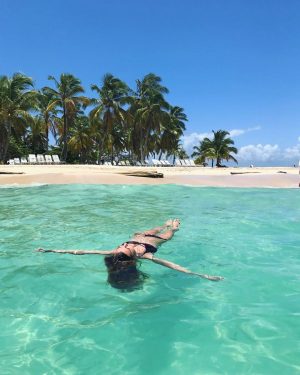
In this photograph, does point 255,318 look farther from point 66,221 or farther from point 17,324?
point 66,221

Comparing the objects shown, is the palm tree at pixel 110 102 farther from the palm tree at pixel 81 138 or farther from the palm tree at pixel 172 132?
the palm tree at pixel 172 132

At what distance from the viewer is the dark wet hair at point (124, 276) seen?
505 centimetres

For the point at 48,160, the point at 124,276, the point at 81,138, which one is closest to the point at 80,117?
the point at 81,138

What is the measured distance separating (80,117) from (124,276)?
55.3 metres

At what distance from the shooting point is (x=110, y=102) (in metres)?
46.5

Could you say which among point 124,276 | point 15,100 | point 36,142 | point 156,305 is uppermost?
point 15,100

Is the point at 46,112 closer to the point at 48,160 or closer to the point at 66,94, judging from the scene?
the point at 66,94

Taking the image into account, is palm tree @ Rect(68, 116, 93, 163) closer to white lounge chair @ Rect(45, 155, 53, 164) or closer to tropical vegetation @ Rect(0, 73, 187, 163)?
tropical vegetation @ Rect(0, 73, 187, 163)

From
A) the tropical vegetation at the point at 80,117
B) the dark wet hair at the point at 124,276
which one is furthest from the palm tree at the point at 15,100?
the dark wet hair at the point at 124,276

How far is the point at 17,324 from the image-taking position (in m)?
4.15

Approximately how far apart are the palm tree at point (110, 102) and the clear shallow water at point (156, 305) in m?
38.4

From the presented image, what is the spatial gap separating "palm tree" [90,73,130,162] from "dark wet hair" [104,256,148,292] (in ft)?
139

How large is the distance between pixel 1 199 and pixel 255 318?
1150 centimetres

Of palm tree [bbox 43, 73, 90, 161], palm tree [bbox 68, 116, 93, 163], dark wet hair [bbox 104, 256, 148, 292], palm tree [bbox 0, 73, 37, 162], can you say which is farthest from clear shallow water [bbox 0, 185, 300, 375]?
palm tree [bbox 68, 116, 93, 163]
